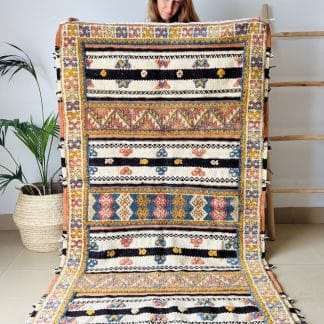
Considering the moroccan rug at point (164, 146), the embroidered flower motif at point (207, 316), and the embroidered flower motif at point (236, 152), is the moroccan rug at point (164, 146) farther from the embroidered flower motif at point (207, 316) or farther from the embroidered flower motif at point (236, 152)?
the embroidered flower motif at point (207, 316)

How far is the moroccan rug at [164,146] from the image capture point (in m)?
1.95

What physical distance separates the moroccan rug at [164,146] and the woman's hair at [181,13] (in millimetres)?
170

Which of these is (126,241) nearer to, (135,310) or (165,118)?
(135,310)

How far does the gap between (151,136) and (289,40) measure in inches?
40.9

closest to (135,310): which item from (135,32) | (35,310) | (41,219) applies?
(35,310)

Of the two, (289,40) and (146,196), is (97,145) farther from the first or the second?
(289,40)

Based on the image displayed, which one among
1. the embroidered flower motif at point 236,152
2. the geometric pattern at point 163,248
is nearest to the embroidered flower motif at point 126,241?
the geometric pattern at point 163,248

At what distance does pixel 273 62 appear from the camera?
246 centimetres

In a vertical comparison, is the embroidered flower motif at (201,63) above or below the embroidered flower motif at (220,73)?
above

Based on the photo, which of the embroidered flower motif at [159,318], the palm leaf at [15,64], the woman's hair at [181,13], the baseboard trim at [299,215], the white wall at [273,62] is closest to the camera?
the embroidered flower motif at [159,318]

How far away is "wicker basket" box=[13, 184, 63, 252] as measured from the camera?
7.16ft

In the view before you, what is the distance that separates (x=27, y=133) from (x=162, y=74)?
72 centimetres

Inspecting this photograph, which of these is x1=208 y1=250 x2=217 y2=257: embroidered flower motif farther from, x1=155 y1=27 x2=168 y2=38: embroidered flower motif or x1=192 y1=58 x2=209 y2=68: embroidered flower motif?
x1=155 y1=27 x2=168 y2=38: embroidered flower motif

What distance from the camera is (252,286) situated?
1769 mm
